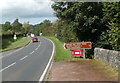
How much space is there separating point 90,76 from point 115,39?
2.99 m

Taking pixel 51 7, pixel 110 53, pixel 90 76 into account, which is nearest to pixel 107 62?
pixel 110 53

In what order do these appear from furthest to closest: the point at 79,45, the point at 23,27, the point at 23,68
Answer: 1. the point at 23,27
2. the point at 79,45
3. the point at 23,68

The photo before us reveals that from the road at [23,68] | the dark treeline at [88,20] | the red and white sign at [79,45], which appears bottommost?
the road at [23,68]

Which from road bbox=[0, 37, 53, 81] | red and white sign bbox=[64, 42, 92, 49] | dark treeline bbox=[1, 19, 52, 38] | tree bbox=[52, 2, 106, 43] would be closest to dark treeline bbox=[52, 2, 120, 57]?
tree bbox=[52, 2, 106, 43]

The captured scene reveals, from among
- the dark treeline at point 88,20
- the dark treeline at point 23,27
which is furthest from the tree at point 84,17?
the dark treeline at point 23,27

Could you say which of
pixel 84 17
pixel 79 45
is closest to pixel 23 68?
pixel 79 45

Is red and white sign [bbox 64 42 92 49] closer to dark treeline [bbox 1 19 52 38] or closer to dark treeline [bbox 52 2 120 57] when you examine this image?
dark treeline [bbox 52 2 120 57]

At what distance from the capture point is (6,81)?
12438 mm

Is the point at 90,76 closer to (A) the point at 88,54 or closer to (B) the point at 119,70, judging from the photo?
(B) the point at 119,70

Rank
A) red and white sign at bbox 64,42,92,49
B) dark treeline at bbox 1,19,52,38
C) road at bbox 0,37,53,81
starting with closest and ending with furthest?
road at bbox 0,37,53,81 < red and white sign at bbox 64,42,92,49 < dark treeline at bbox 1,19,52,38

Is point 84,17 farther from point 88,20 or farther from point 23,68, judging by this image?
point 23,68

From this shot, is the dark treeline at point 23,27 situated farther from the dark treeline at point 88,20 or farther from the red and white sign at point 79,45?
the red and white sign at point 79,45

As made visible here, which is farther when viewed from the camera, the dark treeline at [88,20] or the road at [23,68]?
the dark treeline at [88,20]

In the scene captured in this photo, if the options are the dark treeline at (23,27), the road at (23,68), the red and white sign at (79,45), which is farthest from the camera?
the dark treeline at (23,27)
